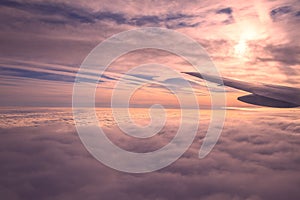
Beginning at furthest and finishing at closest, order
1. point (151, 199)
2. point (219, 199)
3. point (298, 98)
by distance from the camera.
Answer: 1. point (151, 199)
2. point (219, 199)
3. point (298, 98)

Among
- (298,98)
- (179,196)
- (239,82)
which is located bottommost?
(179,196)

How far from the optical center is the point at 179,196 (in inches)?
7849

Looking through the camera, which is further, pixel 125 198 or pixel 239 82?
pixel 125 198

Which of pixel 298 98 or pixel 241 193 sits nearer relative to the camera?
pixel 298 98

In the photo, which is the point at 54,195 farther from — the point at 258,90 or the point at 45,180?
the point at 258,90

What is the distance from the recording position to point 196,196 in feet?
652

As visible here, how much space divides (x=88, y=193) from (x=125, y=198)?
3858cm

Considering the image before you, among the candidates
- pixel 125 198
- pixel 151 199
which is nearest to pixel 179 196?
pixel 151 199

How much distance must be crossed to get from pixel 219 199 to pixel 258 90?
19757cm

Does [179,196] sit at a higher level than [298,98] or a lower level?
lower

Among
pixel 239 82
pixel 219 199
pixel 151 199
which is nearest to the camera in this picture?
pixel 239 82

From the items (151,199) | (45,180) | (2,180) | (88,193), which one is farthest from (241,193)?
(2,180)

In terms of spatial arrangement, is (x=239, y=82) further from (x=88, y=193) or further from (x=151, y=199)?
(x=88, y=193)

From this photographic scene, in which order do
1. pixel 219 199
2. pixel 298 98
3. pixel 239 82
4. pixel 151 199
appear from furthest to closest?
pixel 151 199
pixel 219 199
pixel 239 82
pixel 298 98
